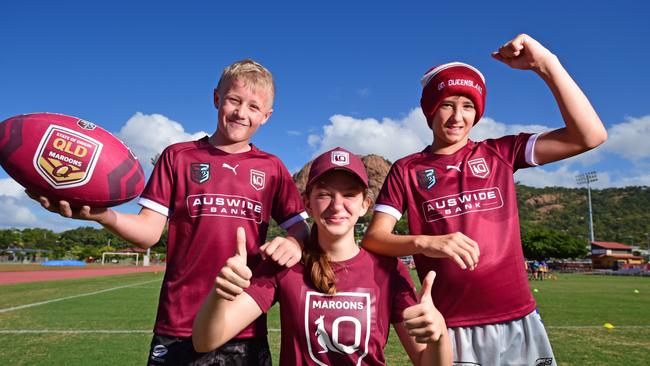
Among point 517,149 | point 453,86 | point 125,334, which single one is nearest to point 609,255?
point 125,334

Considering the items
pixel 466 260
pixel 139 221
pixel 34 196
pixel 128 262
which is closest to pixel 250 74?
pixel 139 221

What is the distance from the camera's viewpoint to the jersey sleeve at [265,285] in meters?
2.15

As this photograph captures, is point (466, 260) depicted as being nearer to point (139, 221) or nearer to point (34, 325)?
point (139, 221)

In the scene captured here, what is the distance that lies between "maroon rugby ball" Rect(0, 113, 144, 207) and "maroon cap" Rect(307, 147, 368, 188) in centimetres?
96

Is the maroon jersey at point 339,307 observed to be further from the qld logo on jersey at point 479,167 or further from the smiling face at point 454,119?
the smiling face at point 454,119

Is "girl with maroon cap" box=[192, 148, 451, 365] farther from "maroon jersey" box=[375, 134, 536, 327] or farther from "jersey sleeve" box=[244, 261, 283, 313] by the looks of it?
"maroon jersey" box=[375, 134, 536, 327]

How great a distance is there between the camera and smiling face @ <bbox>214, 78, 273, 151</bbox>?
8.27ft

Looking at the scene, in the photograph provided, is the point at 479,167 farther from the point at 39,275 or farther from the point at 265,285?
the point at 39,275

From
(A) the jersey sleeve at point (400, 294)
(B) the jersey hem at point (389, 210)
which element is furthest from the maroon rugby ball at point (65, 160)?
(A) the jersey sleeve at point (400, 294)

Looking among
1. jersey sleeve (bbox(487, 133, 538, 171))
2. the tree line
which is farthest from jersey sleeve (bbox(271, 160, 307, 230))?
the tree line

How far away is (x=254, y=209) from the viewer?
253cm

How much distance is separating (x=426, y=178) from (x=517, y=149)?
0.51 meters

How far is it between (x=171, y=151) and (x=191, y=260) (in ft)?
2.13

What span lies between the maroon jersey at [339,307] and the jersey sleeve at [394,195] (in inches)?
11.2
